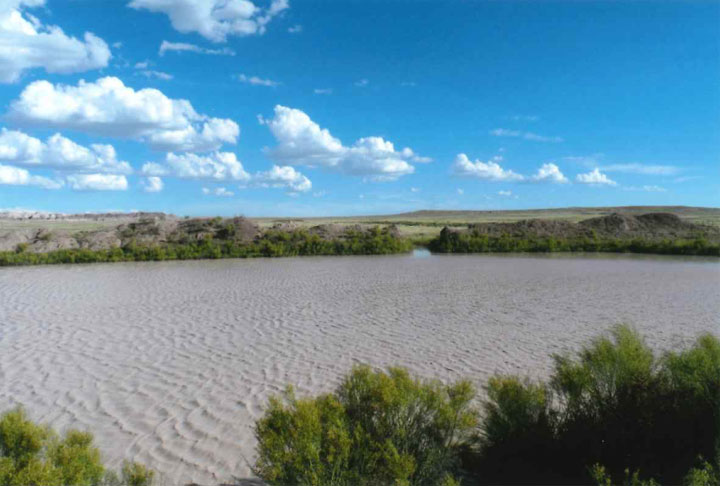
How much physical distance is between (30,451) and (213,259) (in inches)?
893

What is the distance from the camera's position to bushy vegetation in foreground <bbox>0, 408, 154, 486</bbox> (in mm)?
2672

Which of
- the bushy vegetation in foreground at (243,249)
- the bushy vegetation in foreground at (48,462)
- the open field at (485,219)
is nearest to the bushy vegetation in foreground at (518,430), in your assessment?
the bushy vegetation in foreground at (48,462)

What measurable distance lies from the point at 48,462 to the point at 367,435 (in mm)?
1987

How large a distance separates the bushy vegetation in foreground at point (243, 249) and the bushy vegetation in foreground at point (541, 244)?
277cm

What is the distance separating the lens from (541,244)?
28391 mm

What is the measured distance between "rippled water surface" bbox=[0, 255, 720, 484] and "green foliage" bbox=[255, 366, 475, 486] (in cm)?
131

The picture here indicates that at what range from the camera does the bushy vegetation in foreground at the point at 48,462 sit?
2.67 m

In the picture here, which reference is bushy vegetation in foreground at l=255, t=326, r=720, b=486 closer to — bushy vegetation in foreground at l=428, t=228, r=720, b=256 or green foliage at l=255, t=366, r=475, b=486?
green foliage at l=255, t=366, r=475, b=486

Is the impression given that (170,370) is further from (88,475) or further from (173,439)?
(88,475)

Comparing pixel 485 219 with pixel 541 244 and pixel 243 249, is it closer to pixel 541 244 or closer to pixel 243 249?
pixel 541 244

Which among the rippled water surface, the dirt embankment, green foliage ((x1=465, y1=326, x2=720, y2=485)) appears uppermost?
the dirt embankment

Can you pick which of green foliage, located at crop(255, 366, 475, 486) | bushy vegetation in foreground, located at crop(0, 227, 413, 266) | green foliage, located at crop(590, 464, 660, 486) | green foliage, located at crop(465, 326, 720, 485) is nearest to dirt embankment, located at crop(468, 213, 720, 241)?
bushy vegetation in foreground, located at crop(0, 227, 413, 266)

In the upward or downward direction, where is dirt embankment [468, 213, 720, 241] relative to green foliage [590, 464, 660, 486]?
upward

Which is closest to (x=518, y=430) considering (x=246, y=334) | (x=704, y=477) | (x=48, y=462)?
(x=704, y=477)
